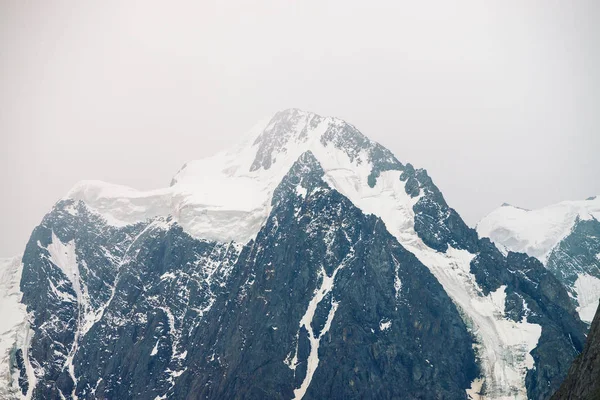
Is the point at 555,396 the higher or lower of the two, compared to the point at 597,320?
lower

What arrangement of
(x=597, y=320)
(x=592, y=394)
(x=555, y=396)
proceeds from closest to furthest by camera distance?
(x=592, y=394)
(x=597, y=320)
(x=555, y=396)

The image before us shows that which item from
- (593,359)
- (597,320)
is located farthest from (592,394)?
(597,320)

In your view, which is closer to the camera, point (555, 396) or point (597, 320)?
point (597, 320)

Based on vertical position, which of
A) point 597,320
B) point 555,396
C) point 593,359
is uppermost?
point 597,320

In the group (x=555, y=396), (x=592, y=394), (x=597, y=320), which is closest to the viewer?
(x=592, y=394)

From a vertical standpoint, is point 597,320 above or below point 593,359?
above

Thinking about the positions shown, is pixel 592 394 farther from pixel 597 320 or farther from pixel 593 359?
pixel 597 320
